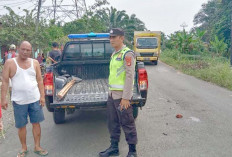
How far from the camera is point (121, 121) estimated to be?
341cm

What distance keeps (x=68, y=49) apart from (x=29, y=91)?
2412mm

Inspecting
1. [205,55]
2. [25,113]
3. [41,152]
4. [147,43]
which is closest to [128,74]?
[25,113]

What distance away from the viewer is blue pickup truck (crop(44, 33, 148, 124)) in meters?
4.16

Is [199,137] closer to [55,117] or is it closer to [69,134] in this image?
[69,134]

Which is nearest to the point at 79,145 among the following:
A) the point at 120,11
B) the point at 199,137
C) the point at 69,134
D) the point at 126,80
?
the point at 69,134

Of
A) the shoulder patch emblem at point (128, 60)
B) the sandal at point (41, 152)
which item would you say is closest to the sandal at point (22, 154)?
the sandal at point (41, 152)

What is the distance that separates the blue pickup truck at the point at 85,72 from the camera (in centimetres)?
416

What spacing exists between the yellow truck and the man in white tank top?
14537 millimetres

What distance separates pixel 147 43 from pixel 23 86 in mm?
15528

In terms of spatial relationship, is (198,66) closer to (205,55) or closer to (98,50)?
(205,55)

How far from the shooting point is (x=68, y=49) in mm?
5727

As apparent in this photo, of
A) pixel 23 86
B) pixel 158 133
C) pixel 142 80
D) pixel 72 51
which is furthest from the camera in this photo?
pixel 72 51

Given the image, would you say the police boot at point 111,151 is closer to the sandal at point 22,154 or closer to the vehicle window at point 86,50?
the sandal at point 22,154

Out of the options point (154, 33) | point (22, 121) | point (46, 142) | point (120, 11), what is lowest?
point (46, 142)
